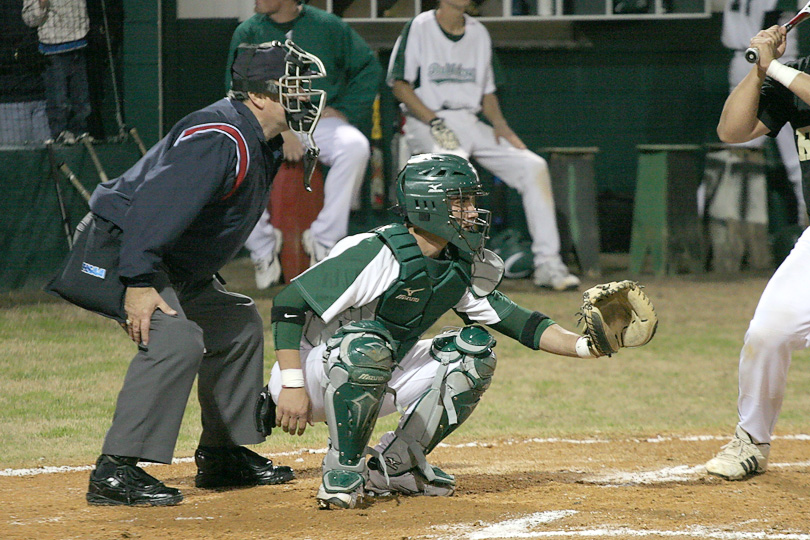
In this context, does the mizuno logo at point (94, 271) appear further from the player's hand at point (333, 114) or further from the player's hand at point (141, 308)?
the player's hand at point (333, 114)

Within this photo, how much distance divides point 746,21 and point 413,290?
26.3ft

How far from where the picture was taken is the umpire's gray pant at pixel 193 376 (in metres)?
3.59

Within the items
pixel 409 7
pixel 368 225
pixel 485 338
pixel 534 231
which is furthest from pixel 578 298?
pixel 485 338

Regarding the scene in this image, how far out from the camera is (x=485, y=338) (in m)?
3.71

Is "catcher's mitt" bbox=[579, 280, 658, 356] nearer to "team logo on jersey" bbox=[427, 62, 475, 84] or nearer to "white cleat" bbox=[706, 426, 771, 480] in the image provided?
"white cleat" bbox=[706, 426, 771, 480]

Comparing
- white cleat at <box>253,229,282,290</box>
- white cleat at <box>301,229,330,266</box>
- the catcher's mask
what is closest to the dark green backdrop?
white cleat at <box>301,229,330,266</box>

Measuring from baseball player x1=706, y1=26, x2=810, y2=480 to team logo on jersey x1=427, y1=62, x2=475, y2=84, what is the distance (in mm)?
4951

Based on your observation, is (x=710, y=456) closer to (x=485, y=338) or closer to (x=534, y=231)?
(x=485, y=338)

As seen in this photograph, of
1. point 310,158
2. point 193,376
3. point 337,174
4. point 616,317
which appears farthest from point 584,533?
point 337,174

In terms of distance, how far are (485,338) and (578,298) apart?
4705 millimetres

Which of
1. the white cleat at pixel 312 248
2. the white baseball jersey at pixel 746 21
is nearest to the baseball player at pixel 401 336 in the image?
the white cleat at pixel 312 248

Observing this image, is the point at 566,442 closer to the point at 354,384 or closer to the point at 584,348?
the point at 584,348

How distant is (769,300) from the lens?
12.9 ft

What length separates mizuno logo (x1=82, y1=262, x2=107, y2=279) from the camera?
368cm
